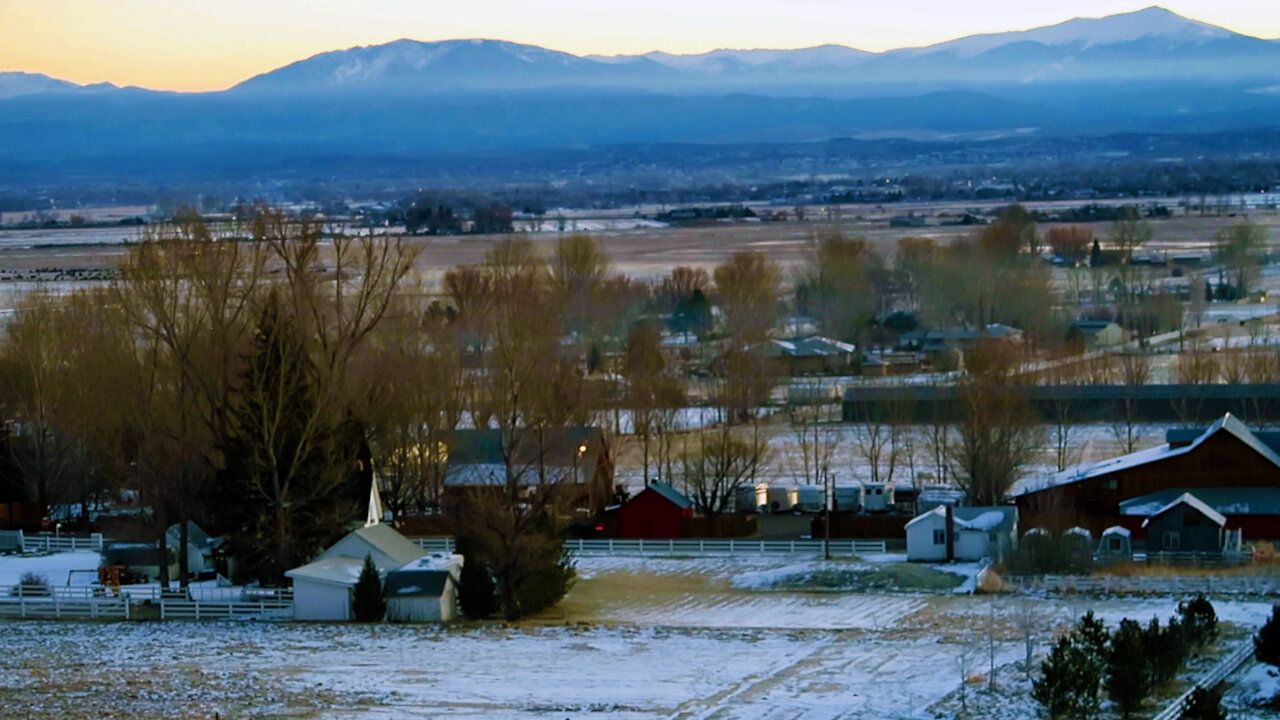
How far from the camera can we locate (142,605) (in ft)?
96.3

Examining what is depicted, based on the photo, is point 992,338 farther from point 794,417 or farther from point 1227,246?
point 1227,246

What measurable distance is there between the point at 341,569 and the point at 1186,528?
13.9 m

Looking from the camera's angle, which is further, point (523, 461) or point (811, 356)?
point (811, 356)

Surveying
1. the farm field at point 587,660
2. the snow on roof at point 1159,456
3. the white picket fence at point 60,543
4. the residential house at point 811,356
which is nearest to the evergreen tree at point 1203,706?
the farm field at point 587,660

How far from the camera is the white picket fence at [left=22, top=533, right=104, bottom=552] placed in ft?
118

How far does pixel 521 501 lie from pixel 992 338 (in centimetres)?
2560

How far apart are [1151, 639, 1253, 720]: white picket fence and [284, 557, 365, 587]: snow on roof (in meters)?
12.4

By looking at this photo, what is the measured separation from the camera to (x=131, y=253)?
34.9 m

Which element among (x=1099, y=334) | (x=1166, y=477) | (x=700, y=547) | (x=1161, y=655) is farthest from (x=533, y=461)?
(x=1099, y=334)

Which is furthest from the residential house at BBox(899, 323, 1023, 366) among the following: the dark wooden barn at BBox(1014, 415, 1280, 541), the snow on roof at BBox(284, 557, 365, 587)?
the snow on roof at BBox(284, 557, 365, 587)

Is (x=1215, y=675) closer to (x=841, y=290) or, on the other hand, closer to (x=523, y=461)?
(x=523, y=461)

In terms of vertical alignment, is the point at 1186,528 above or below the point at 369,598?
above

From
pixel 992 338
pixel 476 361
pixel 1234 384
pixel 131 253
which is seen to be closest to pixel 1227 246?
pixel 992 338

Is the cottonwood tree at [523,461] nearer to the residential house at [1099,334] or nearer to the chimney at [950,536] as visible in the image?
the chimney at [950,536]
